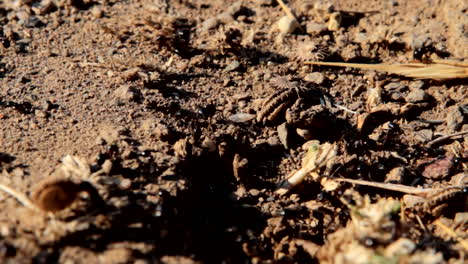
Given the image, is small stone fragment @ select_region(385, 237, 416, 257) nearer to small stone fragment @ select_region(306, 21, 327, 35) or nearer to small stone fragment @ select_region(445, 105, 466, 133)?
small stone fragment @ select_region(445, 105, 466, 133)

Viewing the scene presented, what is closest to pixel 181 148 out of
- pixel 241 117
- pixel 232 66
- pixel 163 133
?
pixel 163 133

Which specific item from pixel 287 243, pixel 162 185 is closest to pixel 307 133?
pixel 287 243

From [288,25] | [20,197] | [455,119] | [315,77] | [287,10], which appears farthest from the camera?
[287,10]

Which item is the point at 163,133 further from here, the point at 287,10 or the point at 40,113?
the point at 287,10

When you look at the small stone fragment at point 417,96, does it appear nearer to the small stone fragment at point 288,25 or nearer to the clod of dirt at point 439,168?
the clod of dirt at point 439,168

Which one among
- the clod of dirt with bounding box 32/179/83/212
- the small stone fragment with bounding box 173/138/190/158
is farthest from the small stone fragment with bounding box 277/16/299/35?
the clod of dirt with bounding box 32/179/83/212

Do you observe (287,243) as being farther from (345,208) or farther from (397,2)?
(397,2)

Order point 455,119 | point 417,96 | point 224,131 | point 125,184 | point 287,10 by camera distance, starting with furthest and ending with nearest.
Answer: point 287,10
point 417,96
point 455,119
point 224,131
point 125,184
